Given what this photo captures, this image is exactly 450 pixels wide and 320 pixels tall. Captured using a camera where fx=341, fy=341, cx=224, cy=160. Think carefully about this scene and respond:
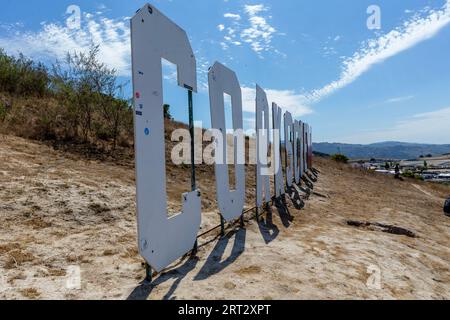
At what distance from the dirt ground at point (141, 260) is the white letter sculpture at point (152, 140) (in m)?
0.35

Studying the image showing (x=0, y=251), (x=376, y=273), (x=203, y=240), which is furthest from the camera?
(x=203, y=240)

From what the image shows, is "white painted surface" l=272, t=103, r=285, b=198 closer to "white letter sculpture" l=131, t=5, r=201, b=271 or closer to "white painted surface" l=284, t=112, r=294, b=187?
"white painted surface" l=284, t=112, r=294, b=187

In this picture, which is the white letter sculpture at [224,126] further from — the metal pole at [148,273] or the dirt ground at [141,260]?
the metal pole at [148,273]

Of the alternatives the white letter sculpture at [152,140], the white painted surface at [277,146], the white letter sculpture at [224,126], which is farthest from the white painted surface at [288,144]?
the white letter sculpture at [152,140]

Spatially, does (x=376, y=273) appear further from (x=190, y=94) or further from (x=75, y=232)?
(x=75, y=232)

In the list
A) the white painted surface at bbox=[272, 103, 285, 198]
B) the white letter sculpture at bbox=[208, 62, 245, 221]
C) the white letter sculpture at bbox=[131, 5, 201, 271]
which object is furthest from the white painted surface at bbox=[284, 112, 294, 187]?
the white letter sculpture at bbox=[131, 5, 201, 271]

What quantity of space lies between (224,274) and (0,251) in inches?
105

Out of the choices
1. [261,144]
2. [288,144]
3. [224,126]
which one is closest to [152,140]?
[224,126]

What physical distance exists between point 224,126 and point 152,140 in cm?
246

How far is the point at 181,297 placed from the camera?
3.37 meters

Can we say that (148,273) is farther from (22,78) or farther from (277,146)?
(22,78)

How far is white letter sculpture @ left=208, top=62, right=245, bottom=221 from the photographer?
584cm

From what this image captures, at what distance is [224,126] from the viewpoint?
622cm
